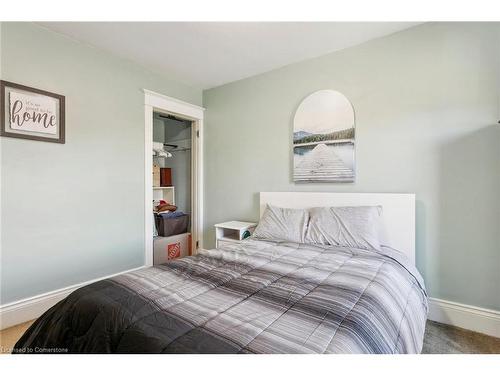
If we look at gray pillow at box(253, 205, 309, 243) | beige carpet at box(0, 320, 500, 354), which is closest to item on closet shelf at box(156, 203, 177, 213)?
gray pillow at box(253, 205, 309, 243)

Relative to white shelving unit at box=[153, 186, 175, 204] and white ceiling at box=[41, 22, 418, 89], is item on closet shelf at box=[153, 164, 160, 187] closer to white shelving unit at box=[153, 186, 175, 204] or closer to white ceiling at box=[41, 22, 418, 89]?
white shelving unit at box=[153, 186, 175, 204]

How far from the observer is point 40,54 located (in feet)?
6.77

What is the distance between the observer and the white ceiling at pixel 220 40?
2062 millimetres

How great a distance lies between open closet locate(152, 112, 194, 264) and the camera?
329cm

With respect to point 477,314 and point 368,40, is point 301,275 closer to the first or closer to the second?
point 477,314

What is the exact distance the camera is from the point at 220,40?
2275mm

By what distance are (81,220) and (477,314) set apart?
3348 mm

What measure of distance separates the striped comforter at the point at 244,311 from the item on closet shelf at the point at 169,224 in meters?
1.79

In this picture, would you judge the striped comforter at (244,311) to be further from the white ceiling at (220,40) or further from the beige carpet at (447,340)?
the white ceiling at (220,40)

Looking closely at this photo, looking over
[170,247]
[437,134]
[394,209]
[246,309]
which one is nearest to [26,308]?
[170,247]

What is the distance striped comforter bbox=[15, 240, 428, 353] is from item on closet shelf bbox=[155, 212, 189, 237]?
179 centimetres

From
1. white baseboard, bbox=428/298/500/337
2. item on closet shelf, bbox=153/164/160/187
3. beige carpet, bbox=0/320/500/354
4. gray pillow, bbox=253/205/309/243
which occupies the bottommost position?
beige carpet, bbox=0/320/500/354

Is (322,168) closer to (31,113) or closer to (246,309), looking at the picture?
(246,309)

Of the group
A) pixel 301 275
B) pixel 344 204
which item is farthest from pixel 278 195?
pixel 301 275
